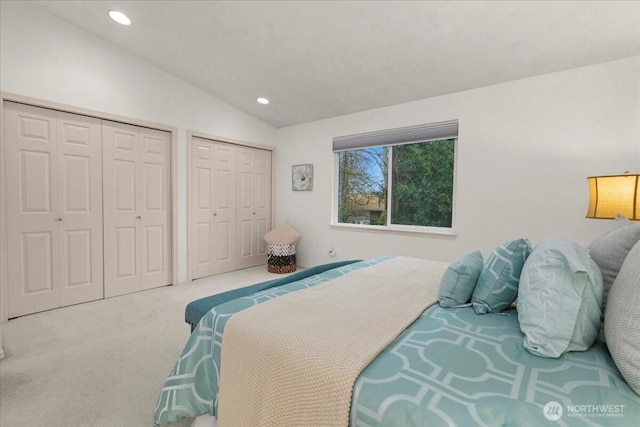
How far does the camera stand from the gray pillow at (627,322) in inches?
30.8

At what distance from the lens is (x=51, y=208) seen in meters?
2.88

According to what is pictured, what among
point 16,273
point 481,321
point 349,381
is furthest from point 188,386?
point 16,273

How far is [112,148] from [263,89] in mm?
1806

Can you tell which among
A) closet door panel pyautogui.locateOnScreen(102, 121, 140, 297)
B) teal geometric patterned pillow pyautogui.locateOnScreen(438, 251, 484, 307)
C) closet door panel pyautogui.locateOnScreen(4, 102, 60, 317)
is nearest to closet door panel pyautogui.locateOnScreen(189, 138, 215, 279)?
closet door panel pyautogui.locateOnScreen(102, 121, 140, 297)

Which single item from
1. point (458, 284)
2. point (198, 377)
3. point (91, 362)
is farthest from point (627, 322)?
point (91, 362)

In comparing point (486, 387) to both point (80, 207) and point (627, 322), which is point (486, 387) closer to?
point (627, 322)

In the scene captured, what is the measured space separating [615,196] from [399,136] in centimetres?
210

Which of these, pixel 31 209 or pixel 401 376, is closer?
pixel 401 376

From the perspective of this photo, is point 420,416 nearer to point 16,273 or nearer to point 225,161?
point 16,273

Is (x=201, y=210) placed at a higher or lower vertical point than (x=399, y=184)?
lower

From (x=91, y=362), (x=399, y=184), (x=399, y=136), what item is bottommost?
(x=91, y=362)

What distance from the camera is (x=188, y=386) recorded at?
1.28 m

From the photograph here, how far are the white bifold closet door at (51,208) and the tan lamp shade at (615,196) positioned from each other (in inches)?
170

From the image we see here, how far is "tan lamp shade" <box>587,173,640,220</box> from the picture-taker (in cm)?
184
